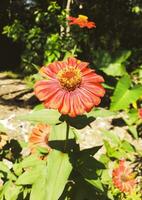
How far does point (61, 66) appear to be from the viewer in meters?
1.80

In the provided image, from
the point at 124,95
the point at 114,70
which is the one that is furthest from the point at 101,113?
the point at 114,70

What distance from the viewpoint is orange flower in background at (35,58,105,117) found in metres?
1.60

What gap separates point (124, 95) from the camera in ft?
19.1

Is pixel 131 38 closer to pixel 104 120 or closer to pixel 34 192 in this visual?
pixel 104 120

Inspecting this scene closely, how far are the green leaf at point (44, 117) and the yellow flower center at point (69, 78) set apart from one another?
0.17 meters

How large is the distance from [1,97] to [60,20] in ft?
4.49

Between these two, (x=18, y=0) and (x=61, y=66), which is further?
(x=18, y=0)

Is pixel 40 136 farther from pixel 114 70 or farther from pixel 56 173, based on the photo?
pixel 114 70

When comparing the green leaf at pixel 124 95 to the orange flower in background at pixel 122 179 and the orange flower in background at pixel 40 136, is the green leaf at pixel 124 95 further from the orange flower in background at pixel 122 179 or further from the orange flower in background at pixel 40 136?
the orange flower in background at pixel 40 136

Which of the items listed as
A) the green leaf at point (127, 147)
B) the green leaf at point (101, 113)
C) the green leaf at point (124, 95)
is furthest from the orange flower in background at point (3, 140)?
the green leaf at point (124, 95)

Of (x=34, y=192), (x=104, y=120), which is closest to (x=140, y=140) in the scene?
(x=104, y=120)

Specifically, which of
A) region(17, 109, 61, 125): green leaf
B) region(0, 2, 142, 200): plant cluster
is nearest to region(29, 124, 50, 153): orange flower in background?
region(0, 2, 142, 200): plant cluster

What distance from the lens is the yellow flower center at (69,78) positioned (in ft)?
5.61

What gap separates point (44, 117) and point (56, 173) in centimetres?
23
